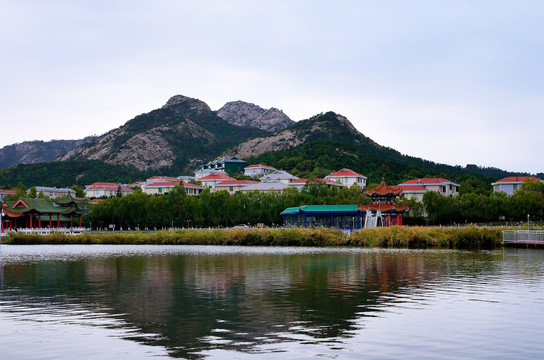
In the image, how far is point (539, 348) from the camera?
12672 millimetres

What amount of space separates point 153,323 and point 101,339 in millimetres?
1980

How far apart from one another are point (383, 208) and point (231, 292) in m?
52.7

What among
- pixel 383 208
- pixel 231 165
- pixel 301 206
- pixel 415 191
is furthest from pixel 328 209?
pixel 231 165

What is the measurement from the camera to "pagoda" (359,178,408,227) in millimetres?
69812

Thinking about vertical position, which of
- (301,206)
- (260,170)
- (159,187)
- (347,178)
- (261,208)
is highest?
(260,170)

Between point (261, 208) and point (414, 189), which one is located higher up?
point (414, 189)

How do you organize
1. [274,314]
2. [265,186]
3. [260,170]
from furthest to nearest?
[260,170]
[265,186]
[274,314]

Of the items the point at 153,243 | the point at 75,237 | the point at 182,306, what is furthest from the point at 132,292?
the point at 75,237

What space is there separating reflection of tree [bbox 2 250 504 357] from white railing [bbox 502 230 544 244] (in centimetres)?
1647

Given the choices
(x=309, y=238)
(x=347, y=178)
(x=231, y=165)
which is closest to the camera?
(x=309, y=238)

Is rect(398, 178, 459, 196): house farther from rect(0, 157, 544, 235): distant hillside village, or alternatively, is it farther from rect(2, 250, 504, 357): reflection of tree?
rect(2, 250, 504, 357): reflection of tree

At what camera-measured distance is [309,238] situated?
57000 mm

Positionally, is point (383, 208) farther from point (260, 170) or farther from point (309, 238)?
point (260, 170)

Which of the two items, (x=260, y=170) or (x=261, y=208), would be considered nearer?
(x=261, y=208)
